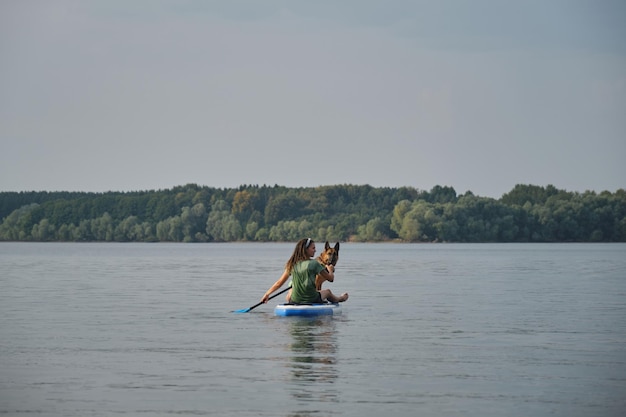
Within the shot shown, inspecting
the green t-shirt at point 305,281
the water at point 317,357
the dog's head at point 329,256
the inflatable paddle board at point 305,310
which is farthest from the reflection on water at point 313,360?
the dog's head at point 329,256

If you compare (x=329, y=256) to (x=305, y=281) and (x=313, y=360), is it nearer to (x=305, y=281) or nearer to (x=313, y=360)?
(x=305, y=281)

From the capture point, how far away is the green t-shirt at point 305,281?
2130cm

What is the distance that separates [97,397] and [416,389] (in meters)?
3.44

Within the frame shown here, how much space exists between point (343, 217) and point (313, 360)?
538 ft

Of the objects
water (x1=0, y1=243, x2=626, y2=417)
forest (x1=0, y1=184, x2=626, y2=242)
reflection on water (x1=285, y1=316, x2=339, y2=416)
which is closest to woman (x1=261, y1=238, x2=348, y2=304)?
reflection on water (x1=285, y1=316, x2=339, y2=416)

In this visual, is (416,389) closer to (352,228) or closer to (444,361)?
(444,361)

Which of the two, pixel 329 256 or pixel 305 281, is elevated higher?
pixel 329 256

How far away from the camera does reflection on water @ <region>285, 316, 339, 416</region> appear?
12219 millimetres

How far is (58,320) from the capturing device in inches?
860

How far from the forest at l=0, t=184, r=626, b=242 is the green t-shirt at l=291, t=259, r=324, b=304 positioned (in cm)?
13072

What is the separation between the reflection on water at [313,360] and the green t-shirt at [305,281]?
59 cm

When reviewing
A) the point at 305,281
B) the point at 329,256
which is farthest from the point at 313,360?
the point at 329,256

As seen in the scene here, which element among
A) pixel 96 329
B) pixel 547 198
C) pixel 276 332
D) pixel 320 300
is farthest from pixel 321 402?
pixel 547 198

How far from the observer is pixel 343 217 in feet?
587
